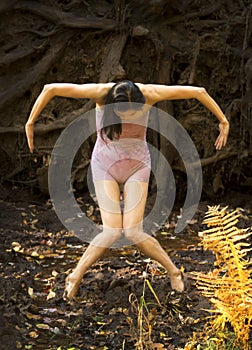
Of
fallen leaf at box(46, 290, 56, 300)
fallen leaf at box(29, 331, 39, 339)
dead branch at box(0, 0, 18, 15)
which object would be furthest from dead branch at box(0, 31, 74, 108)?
fallen leaf at box(29, 331, 39, 339)

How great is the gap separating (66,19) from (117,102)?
414cm

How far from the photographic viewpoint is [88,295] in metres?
5.90

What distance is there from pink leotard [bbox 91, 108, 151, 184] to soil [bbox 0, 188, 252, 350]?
0.99 metres

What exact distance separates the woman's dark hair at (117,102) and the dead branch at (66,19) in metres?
3.90

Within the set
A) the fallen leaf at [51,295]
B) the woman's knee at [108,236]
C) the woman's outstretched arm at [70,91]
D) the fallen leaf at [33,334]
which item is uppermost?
the woman's outstretched arm at [70,91]

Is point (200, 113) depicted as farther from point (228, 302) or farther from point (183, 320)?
point (228, 302)

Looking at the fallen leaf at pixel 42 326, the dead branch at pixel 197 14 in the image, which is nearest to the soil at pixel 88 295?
the fallen leaf at pixel 42 326

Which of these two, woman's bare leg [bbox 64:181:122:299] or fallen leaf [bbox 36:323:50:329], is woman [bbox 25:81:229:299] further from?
fallen leaf [bbox 36:323:50:329]

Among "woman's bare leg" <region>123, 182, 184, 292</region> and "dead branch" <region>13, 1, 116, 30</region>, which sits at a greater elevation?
"dead branch" <region>13, 1, 116, 30</region>

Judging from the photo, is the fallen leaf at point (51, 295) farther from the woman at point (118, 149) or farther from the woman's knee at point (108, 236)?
the woman's knee at point (108, 236)

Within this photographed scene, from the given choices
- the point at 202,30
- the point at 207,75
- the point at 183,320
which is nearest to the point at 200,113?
the point at 207,75

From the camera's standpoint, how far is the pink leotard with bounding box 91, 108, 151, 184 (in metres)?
5.56

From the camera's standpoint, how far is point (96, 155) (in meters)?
5.60

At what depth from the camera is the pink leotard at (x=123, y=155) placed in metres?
5.56
